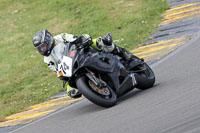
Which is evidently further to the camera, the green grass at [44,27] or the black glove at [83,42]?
the green grass at [44,27]

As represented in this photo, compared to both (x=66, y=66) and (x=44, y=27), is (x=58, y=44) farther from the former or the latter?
(x=44, y=27)

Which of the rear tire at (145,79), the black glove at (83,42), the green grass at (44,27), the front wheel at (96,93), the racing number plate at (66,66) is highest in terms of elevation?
the black glove at (83,42)

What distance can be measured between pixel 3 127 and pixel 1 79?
5086mm

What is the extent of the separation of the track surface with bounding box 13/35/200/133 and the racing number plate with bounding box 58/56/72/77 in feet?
2.43

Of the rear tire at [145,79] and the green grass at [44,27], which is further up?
the rear tire at [145,79]

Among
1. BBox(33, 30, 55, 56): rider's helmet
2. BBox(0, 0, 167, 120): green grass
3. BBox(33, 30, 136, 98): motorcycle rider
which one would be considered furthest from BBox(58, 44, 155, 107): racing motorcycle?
BBox(0, 0, 167, 120): green grass

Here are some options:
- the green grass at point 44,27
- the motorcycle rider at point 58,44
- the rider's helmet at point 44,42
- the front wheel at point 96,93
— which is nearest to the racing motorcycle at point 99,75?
the front wheel at point 96,93

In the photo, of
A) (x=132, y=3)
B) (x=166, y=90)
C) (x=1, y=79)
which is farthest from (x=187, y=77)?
(x=132, y=3)

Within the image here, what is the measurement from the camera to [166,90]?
6988mm

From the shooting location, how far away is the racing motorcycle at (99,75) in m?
6.80

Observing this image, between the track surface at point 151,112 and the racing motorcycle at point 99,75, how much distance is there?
0.63 feet

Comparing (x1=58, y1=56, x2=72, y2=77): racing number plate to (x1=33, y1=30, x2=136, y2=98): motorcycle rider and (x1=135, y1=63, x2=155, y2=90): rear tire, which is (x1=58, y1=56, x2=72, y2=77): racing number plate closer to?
(x1=33, y1=30, x2=136, y2=98): motorcycle rider

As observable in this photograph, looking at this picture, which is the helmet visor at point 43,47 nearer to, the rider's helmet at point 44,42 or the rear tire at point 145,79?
the rider's helmet at point 44,42

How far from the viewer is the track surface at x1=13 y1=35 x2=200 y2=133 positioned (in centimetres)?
518
